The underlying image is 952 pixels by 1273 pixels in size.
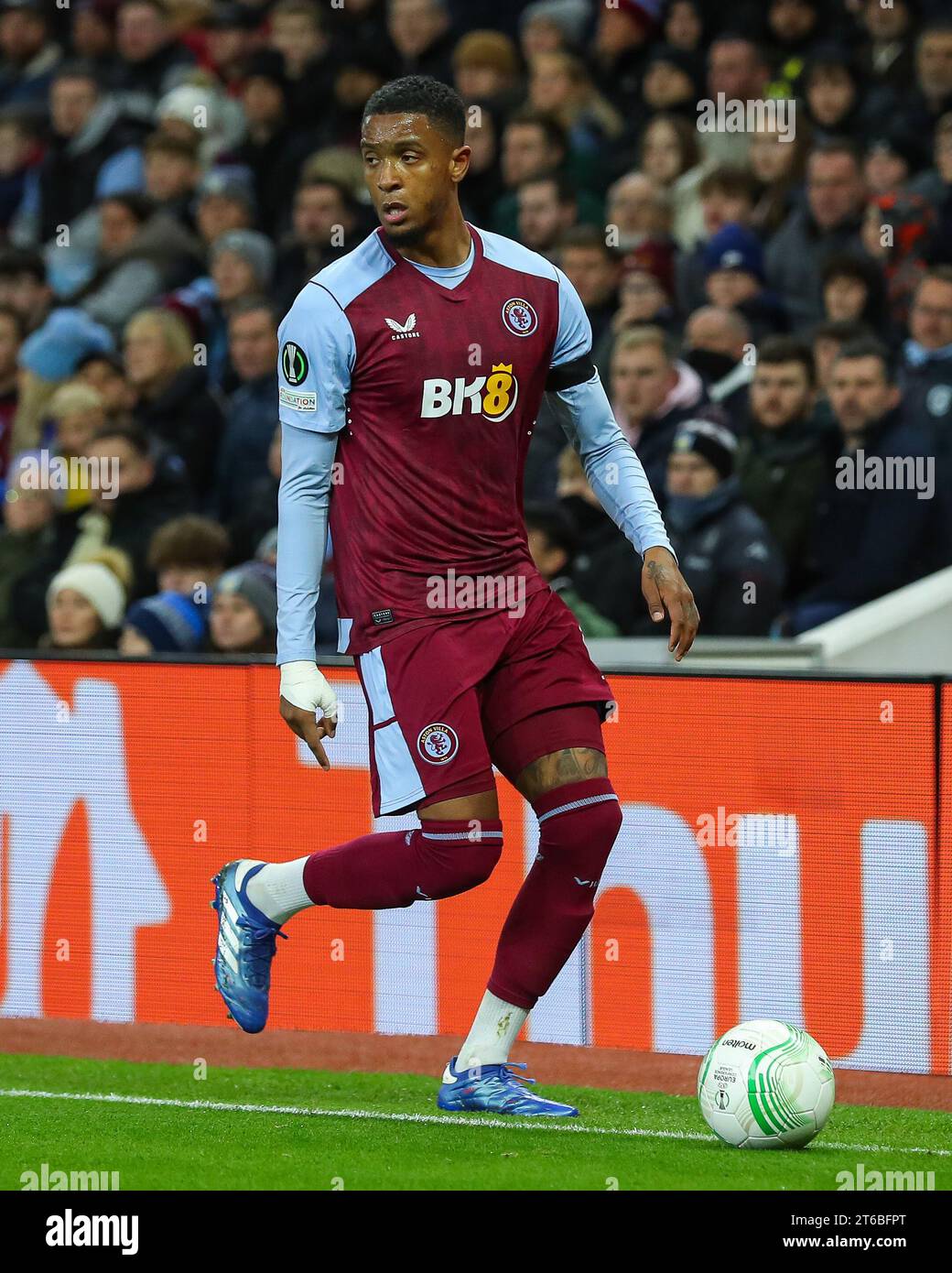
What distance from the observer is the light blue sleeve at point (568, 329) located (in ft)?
19.4

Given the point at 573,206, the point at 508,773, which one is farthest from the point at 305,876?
the point at 573,206

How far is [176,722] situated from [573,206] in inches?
179

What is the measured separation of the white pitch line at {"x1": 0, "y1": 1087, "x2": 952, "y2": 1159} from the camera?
19.4 feet

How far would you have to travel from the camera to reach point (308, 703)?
5.60 metres

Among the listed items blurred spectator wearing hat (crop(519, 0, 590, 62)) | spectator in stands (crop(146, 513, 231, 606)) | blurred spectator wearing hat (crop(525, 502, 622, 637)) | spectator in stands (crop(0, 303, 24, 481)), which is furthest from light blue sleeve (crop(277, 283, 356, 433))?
spectator in stands (crop(0, 303, 24, 481))

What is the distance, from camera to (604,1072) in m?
7.39

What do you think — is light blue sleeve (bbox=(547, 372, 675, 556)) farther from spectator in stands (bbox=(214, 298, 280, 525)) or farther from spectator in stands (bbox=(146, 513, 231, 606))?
spectator in stands (bbox=(214, 298, 280, 525))

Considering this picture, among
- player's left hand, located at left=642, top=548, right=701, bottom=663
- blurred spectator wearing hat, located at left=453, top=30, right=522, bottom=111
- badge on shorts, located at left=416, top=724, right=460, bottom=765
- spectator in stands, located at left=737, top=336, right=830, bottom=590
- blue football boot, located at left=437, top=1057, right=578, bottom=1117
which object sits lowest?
blue football boot, located at left=437, top=1057, right=578, bottom=1117

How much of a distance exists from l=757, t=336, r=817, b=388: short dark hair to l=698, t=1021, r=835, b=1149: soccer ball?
4.63 meters

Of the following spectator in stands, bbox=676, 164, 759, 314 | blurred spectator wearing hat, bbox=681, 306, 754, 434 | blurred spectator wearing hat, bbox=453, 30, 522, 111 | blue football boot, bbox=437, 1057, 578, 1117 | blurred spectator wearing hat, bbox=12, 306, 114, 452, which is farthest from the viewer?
blurred spectator wearing hat, bbox=453, 30, 522, 111

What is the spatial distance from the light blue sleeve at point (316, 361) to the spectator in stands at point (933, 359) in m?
4.43

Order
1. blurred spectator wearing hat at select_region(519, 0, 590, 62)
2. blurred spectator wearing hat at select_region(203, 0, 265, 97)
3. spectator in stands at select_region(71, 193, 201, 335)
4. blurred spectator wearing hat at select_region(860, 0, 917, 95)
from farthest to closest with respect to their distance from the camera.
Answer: blurred spectator wearing hat at select_region(203, 0, 265, 97) < spectator in stands at select_region(71, 193, 201, 335) < blurred spectator wearing hat at select_region(519, 0, 590, 62) < blurred spectator wearing hat at select_region(860, 0, 917, 95)

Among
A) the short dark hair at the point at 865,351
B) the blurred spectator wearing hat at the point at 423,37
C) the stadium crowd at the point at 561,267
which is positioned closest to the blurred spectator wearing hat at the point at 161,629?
the stadium crowd at the point at 561,267

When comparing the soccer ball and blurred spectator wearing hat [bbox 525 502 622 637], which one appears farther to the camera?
blurred spectator wearing hat [bbox 525 502 622 637]
